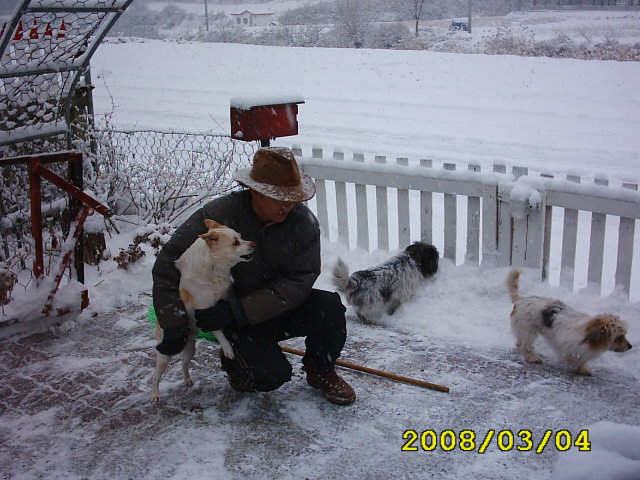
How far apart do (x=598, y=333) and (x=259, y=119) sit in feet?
10.9

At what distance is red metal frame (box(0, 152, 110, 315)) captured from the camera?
14.4ft

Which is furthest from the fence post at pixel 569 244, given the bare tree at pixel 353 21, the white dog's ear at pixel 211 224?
the bare tree at pixel 353 21

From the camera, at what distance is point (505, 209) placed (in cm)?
498

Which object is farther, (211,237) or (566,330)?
(566,330)

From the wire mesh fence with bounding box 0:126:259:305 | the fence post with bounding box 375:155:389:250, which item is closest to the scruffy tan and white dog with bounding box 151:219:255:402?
the wire mesh fence with bounding box 0:126:259:305

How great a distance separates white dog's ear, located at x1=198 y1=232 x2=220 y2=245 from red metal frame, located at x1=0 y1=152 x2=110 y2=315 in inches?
69.1

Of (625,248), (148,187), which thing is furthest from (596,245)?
(148,187)

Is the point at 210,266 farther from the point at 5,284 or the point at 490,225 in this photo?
the point at 490,225

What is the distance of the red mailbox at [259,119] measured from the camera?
5.40 meters

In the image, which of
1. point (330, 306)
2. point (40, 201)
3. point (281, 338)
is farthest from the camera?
point (40, 201)

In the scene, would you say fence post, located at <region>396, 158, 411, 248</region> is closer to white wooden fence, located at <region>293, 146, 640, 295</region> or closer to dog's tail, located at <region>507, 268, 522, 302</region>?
white wooden fence, located at <region>293, 146, 640, 295</region>

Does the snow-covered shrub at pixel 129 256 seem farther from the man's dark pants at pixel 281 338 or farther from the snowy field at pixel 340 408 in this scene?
the man's dark pants at pixel 281 338

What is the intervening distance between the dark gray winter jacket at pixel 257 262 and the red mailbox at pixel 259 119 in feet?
6.71
